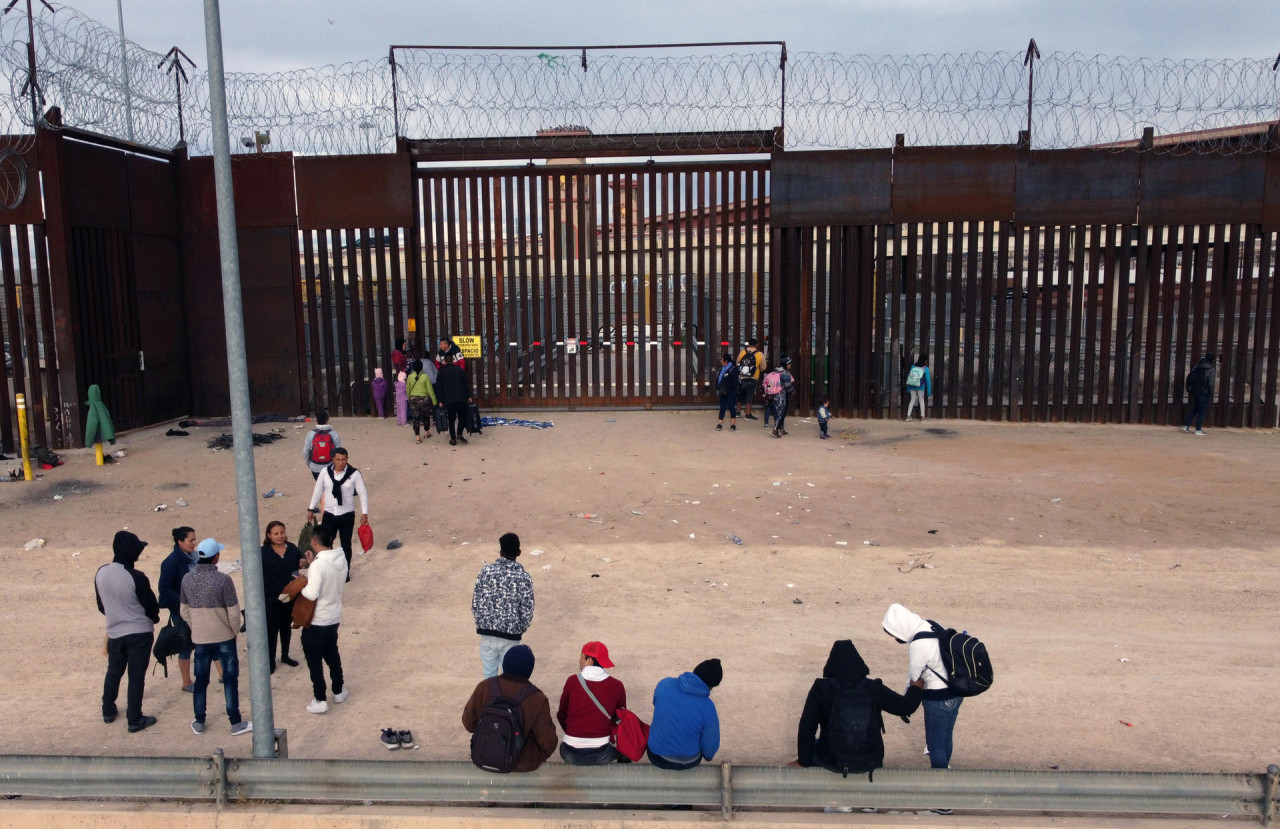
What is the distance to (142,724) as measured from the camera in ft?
18.9

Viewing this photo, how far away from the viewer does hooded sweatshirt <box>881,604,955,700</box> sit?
4.86 metres

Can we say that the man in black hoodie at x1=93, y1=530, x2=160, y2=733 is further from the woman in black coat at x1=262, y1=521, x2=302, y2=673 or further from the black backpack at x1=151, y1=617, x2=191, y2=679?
the woman in black coat at x1=262, y1=521, x2=302, y2=673

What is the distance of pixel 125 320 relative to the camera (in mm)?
14508

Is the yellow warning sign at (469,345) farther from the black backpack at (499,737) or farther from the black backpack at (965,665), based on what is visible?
the black backpack at (965,665)

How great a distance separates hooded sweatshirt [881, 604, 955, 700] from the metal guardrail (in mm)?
573

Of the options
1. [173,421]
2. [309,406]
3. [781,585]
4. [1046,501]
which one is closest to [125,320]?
[173,421]

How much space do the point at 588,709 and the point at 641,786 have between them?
510mm

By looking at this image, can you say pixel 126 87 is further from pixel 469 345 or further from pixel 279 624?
pixel 279 624

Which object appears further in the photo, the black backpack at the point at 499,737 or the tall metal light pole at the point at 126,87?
the tall metal light pole at the point at 126,87

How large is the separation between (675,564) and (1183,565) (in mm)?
4884

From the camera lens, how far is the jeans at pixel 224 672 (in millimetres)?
5633

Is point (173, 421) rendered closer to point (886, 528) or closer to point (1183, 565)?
point (886, 528)

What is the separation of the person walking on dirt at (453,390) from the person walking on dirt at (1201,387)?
37.7ft

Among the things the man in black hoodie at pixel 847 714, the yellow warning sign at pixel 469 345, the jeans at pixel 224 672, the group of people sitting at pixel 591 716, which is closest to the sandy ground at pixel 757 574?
the jeans at pixel 224 672
